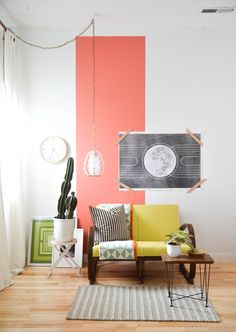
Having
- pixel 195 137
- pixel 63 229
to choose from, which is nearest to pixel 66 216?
pixel 63 229

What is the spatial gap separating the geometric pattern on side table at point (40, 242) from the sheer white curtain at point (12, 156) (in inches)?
7.1

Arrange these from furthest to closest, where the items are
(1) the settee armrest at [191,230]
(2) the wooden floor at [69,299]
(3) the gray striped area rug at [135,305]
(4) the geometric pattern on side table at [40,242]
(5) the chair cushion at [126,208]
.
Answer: (4) the geometric pattern on side table at [40,242]
(5) the chair cushion at [126,208]
(1) the settee armrest at [191,230]
(3) the gray striped area rug at [135,305]
(2) the wooden floor at [69,299]

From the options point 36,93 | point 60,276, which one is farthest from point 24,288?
point 36,93

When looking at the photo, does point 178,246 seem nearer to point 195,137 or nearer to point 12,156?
point 195,137

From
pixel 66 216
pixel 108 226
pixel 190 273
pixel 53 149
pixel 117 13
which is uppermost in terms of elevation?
pixel 117 13

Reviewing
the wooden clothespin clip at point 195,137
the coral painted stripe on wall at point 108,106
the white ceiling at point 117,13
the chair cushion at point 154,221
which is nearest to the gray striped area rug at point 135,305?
the chair cushion at point 154,221

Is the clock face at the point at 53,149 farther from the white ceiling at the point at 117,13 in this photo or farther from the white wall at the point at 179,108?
the white ceiling at the point at 117,13

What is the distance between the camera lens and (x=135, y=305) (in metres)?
3.32

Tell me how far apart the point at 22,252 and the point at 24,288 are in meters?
0.74

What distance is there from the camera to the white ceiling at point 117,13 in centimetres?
395

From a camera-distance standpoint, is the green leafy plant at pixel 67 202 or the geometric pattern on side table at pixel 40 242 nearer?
the green leafy plant at pixel 67 202

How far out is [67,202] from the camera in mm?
4164

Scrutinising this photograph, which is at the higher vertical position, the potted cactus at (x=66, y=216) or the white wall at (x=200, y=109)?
the white wall at (x=200, y=109)

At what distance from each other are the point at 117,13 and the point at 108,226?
238 centimetres
